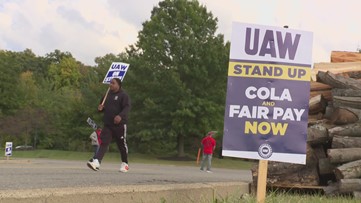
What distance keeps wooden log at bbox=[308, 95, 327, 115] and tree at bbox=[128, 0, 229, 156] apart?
93.2ft

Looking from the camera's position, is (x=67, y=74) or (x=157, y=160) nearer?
(x=157, y=160)

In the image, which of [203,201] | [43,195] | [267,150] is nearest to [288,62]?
[267,150]

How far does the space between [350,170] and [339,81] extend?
195 centimetres

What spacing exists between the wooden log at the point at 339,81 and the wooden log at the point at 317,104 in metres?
0.34

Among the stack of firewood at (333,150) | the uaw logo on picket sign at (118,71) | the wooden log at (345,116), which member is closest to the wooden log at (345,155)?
the stack of firewood at (333,150)

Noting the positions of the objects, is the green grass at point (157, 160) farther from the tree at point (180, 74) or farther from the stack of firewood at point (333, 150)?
the stack of firewood at point (333, 150)

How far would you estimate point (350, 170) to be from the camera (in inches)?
331

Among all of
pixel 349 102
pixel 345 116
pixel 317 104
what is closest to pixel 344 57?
pixel 317 104

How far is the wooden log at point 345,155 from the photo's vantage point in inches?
340

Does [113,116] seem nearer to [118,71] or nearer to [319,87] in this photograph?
[319,87]

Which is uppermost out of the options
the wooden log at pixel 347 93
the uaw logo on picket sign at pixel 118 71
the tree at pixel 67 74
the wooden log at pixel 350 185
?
the tree at pixel 67 74

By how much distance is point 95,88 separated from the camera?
5050 centimetres

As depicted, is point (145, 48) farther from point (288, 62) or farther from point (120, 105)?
point (288, 62)

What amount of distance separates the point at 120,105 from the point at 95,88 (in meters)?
41.8
